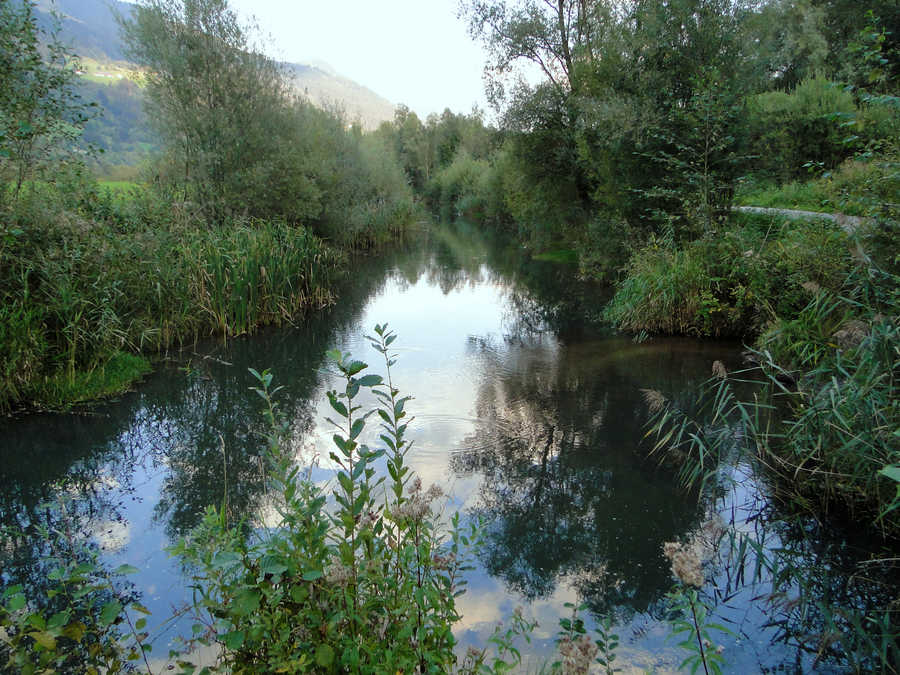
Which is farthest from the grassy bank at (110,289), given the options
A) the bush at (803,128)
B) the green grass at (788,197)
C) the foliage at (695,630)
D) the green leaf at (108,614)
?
the bush at (803,128)

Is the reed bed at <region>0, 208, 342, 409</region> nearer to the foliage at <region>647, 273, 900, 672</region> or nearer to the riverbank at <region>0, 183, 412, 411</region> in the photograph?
the riverbank at <region>0, 183, 412, 411</region>

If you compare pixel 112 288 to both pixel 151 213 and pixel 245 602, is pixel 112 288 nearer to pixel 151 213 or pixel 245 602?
pixel 151 213

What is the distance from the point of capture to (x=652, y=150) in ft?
41.6

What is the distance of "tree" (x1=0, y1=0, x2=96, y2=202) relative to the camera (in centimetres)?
689

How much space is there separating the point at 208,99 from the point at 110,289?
7852mm

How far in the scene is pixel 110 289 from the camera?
301 inches

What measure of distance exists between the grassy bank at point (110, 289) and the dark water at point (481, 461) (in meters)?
0.50

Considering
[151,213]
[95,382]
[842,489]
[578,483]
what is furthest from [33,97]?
[842,489]

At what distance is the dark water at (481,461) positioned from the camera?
373cm

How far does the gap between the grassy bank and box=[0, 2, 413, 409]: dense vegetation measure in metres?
0.02

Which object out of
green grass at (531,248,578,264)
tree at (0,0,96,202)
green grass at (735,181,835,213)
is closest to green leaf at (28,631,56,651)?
tree at (0,0,96,202)

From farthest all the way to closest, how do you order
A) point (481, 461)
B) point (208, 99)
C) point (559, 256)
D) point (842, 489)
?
point (559, 256) → point (208, 99) → point (481, 461) → point (842, 489)

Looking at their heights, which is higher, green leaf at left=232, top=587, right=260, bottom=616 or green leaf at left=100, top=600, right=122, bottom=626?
green leaf at left=232, top=587, right=260, bottom=616

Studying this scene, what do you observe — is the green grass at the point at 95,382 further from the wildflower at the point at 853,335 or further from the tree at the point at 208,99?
the wildflower at the point at 853,335
